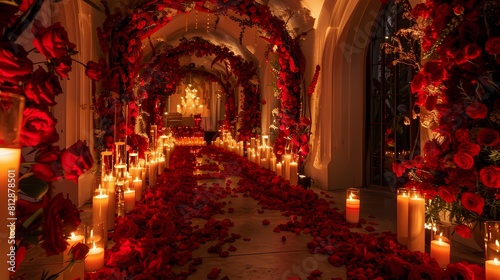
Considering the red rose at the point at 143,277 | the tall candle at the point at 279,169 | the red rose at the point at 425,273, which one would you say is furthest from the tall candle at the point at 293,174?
the red rose at the point at 143,277

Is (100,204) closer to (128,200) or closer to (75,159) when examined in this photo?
(128,200)

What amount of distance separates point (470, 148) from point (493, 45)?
76cm

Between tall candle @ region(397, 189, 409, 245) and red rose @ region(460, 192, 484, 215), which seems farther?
tall candle @ region(397, 189, 409, 245)

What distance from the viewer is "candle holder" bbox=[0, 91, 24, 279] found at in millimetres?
903

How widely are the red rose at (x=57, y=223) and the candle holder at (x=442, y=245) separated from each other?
2.40 meters

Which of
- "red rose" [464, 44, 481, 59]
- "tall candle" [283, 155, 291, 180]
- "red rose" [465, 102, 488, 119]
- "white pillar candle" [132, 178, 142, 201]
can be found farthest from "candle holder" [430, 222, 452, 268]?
"white pillar candle" [132, 178, 142, 201]

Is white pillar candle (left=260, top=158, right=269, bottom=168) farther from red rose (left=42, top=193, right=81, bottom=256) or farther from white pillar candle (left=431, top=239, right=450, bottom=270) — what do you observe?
red rose (left=42, top=193, right=81, bottom=256)

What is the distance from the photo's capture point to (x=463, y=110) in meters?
2.88

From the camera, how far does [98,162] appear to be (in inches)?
217

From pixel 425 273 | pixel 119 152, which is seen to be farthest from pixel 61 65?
pixel 119 152

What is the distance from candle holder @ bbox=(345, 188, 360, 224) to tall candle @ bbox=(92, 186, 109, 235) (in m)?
2.37

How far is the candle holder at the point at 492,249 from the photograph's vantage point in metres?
1.97

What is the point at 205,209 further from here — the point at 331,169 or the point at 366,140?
the point at 366,140

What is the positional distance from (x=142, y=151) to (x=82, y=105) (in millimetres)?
1684
